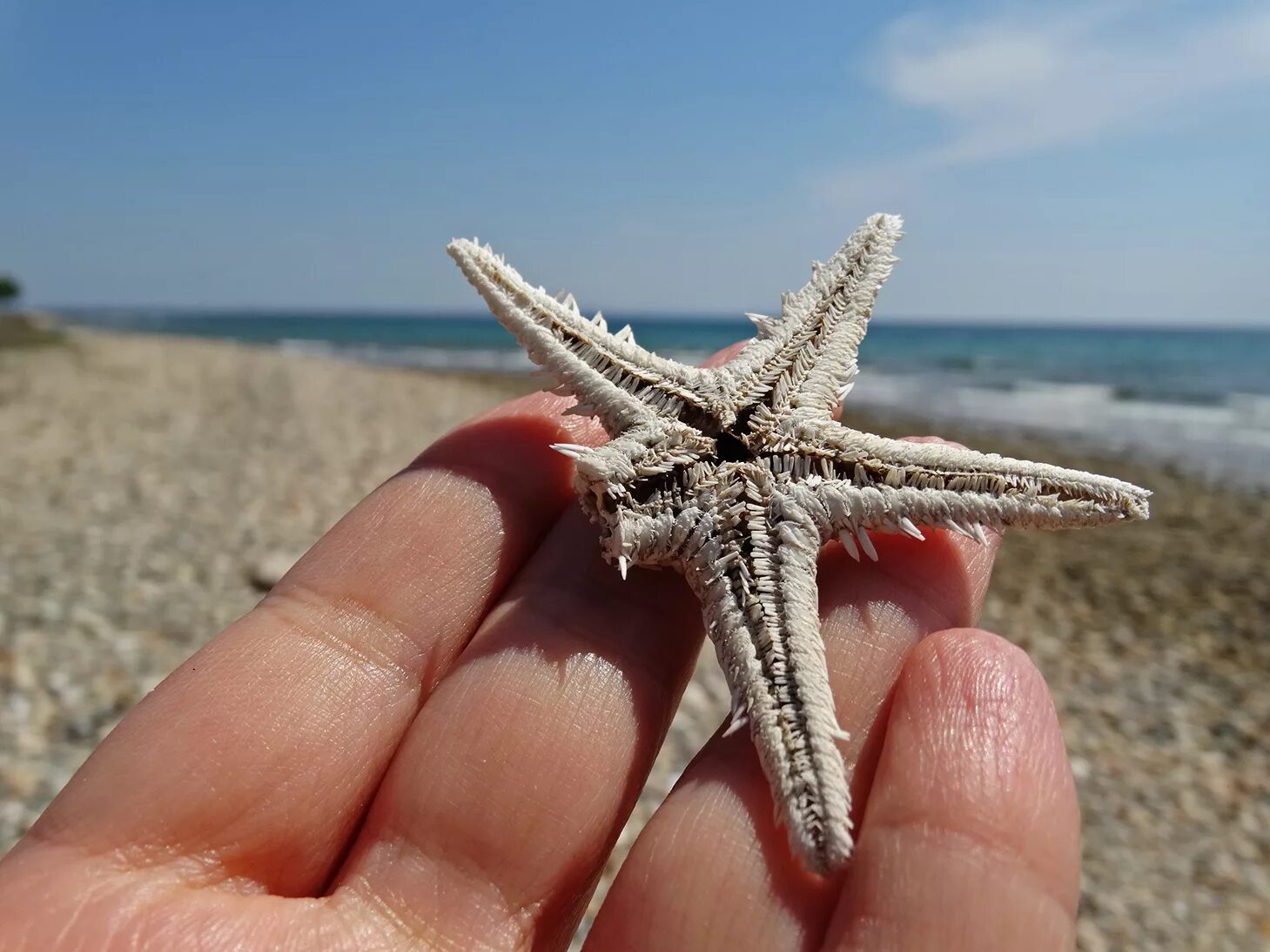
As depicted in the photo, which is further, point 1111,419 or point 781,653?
point 1111,419

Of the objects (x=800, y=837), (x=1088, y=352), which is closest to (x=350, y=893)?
(x=800, y=837)

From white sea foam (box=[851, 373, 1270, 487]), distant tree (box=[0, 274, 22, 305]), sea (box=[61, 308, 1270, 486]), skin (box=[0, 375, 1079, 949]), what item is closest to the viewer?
skin (box=[0, 375, 1079, 949])

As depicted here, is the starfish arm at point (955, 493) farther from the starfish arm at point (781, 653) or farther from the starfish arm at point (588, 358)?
the starfish arm at point (588, 358)

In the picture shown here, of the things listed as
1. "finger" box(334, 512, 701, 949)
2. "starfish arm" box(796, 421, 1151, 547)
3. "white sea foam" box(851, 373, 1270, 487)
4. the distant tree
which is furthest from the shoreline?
the distant tree

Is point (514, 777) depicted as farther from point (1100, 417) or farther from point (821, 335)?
point (1100, 417)

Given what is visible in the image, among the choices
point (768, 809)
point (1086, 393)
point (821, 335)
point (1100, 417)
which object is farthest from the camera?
point (1086, 393)

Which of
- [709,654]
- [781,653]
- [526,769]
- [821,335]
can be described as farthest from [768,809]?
[709,654]

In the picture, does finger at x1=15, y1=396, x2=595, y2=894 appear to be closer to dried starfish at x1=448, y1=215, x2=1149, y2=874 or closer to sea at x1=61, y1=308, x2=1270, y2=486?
dried starfish at x1=448, y1=215, x2=1149, y2=874
